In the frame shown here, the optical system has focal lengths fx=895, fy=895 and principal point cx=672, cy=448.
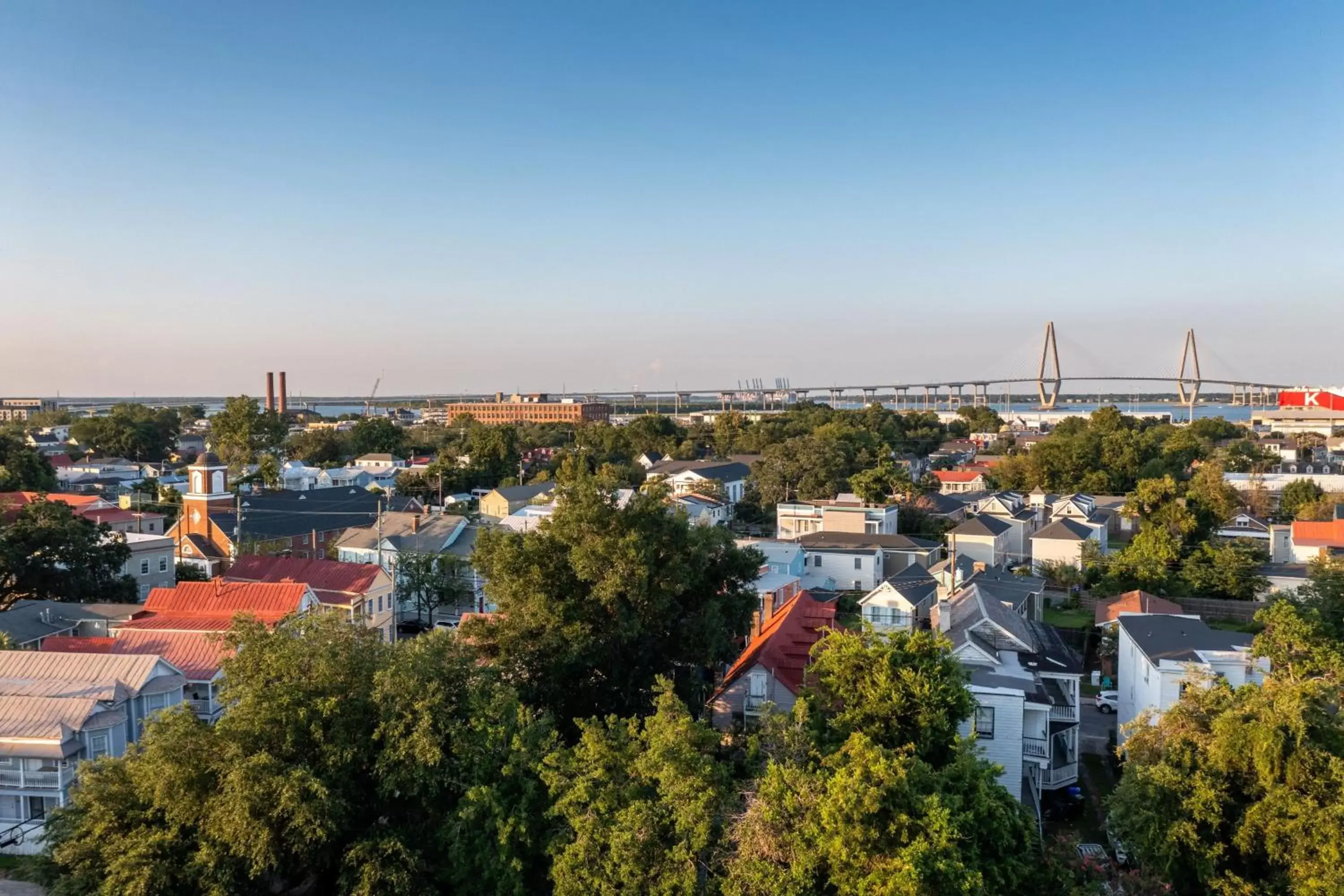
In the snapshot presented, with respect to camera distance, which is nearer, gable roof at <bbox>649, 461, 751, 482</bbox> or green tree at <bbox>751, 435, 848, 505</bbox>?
green tree at <bbox>751, 435, 848, 505</bbox>

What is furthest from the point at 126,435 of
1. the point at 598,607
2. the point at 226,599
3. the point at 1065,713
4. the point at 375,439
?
the point at 1065,713

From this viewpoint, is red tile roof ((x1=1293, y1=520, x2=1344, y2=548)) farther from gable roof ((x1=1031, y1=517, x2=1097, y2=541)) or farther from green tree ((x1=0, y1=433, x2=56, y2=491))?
green tree ((x1=0, y1=433, x2=56, y2=491))

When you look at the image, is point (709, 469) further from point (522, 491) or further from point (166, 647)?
point (166, 647)

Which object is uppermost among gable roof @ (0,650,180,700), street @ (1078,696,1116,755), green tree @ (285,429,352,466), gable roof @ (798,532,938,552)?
green tree @ (285,429,352,466)

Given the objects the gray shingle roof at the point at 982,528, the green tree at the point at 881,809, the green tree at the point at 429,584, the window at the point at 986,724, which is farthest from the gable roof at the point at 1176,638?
the green tree at the point at 429,584

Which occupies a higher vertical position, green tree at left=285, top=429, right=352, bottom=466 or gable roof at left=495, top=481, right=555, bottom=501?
green tree at left=285, top=429, right=352, bottom=466

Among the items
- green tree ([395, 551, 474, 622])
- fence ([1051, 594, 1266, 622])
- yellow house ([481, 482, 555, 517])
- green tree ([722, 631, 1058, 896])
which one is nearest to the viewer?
green tree ([722, 631, 1058, 896])

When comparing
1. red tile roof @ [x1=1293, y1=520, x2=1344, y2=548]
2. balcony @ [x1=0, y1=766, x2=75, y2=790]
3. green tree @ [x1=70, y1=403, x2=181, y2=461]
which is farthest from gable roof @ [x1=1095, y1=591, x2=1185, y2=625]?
green tree @ [x1=70, y1=403, x2=181, y2=461]
